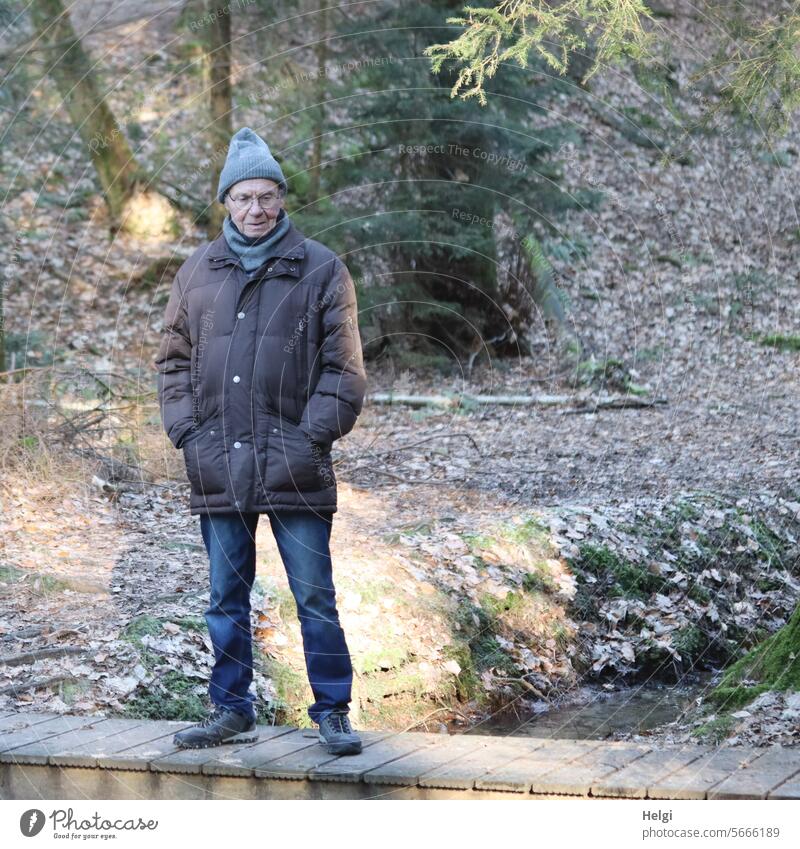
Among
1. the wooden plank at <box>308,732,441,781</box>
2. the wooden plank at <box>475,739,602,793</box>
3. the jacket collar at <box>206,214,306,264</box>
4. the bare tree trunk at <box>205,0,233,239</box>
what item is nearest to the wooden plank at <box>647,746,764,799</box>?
the wooden plank at <box>475,739,602,793</box>

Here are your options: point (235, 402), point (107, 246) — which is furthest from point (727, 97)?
point (107, 246)

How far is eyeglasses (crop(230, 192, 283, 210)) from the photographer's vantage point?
4.34 metres

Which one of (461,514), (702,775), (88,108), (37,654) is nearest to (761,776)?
(702,775)

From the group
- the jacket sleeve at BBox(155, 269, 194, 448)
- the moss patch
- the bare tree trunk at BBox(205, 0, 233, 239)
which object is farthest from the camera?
the bare tree trunk at BBox(205, 0, 233, 239)

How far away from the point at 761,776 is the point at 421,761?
4.07 feet

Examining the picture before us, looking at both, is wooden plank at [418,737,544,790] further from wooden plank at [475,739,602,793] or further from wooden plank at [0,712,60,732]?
wooden plank at [0,712,60,732]

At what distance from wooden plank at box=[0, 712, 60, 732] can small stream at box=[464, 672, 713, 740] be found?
→ 8.03 feet

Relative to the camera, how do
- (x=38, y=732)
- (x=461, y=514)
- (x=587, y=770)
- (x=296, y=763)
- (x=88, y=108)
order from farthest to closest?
(x=88, y=108) → (x=461, y=514) → (x=38, y=732) → (x=296, y=763) → (x=587, y=770)

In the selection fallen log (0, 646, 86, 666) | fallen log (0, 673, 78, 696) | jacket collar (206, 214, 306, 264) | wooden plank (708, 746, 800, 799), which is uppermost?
jacket collar (206, 214, 306, 264)

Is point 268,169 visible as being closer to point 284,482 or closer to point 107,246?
point 284,482

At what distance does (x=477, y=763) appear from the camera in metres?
4.22

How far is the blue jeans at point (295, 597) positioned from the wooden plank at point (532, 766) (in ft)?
2.24

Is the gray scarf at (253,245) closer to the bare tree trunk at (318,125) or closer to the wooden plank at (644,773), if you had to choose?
the wooden plank at (644,773)

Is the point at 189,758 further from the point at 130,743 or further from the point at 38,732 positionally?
the point at 38,732
